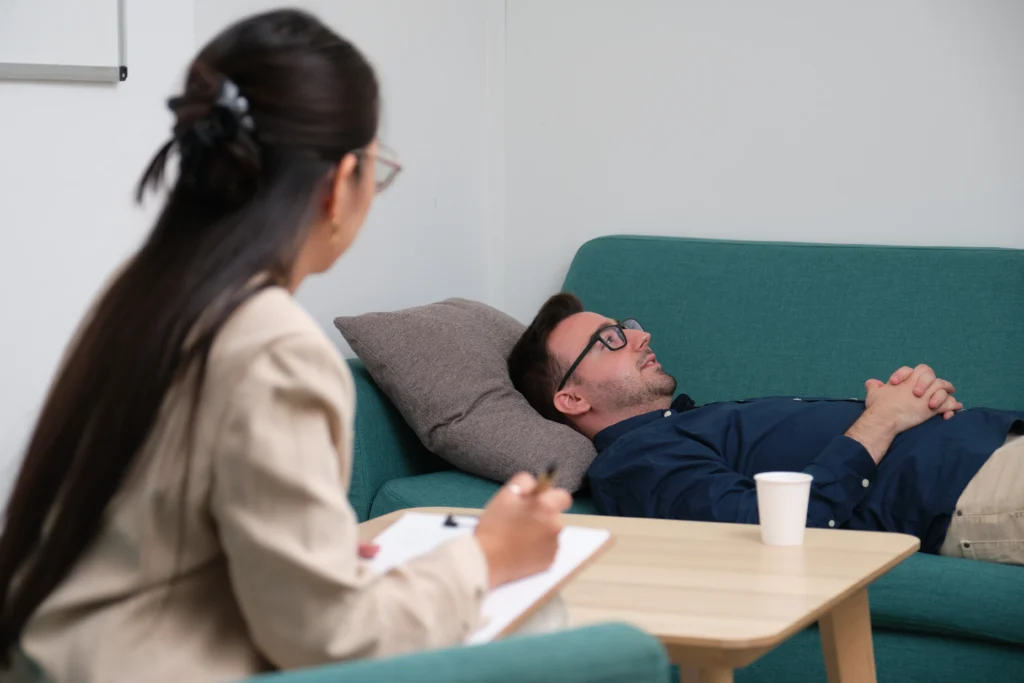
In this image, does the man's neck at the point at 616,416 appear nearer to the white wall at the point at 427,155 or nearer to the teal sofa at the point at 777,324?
the teal sofa at the point at 777,324

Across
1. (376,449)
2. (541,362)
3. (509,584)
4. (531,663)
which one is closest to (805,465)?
(541,362)

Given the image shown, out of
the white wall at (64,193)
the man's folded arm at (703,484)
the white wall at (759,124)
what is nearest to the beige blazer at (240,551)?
the man's folded arm at (703,484)

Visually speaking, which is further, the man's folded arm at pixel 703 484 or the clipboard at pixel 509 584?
the man's folded arm at pixel 703 484

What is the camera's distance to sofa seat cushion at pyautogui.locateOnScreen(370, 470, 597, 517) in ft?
7.85

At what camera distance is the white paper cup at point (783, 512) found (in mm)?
1588

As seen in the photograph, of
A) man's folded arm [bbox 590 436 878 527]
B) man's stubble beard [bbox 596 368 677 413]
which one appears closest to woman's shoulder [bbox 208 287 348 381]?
man's folded arm [bbox 590 436 878 527]

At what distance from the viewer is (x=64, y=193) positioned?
87.3 inches

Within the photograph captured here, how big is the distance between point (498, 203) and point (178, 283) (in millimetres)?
2557

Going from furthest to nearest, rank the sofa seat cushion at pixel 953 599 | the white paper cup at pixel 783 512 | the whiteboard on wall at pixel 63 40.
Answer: the whiteboard on wall at pixel 63 40
the sofa seat cushion at pixel 953 599
the white paper cup at pixel 783 512

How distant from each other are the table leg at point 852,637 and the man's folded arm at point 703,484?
1.09 feet

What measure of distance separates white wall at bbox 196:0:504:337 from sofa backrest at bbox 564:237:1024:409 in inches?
20.0

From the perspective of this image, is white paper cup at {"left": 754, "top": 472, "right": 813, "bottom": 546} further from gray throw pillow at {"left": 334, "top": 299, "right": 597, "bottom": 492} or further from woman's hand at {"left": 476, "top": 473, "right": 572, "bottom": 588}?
gray throw pillow at {"left": 334, "top": 299, "right": 597, "bottom": 492}

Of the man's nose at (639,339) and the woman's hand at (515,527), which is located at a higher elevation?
the woman's hand at (515,527)

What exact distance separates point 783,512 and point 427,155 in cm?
187
